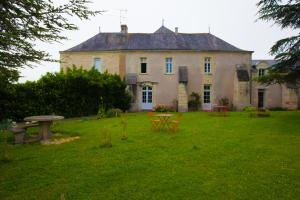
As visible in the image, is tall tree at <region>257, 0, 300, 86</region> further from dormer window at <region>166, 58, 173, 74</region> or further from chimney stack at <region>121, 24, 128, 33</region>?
chimney stack at <region>121, 24, 128, 33</region>

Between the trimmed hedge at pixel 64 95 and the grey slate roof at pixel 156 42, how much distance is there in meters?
5.63

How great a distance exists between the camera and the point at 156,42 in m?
25.8

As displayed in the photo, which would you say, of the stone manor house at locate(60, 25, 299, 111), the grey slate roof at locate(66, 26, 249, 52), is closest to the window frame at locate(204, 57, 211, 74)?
the stone manor house at locate(60, 25, 299, 111)

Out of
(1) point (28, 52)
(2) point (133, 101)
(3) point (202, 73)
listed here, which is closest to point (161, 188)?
(1) point (28, 52)

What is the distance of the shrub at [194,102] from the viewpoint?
2455 centimetres

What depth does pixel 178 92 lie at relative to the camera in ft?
79.4

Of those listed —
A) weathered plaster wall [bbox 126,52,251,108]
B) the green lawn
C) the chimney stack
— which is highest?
the chimney stack

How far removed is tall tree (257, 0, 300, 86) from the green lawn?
570 centimetres

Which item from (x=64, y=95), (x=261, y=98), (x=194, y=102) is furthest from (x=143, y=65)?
(x=261, y=98)

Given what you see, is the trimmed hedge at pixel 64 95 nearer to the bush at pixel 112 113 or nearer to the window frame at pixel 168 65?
the bush at pixel 112 113

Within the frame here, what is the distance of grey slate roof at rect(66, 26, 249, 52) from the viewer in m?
25.4

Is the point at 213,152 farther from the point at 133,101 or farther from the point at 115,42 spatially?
the point at 115,42

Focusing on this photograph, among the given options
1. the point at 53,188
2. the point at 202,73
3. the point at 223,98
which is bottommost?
the point at 53,188

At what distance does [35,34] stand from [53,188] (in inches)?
110
